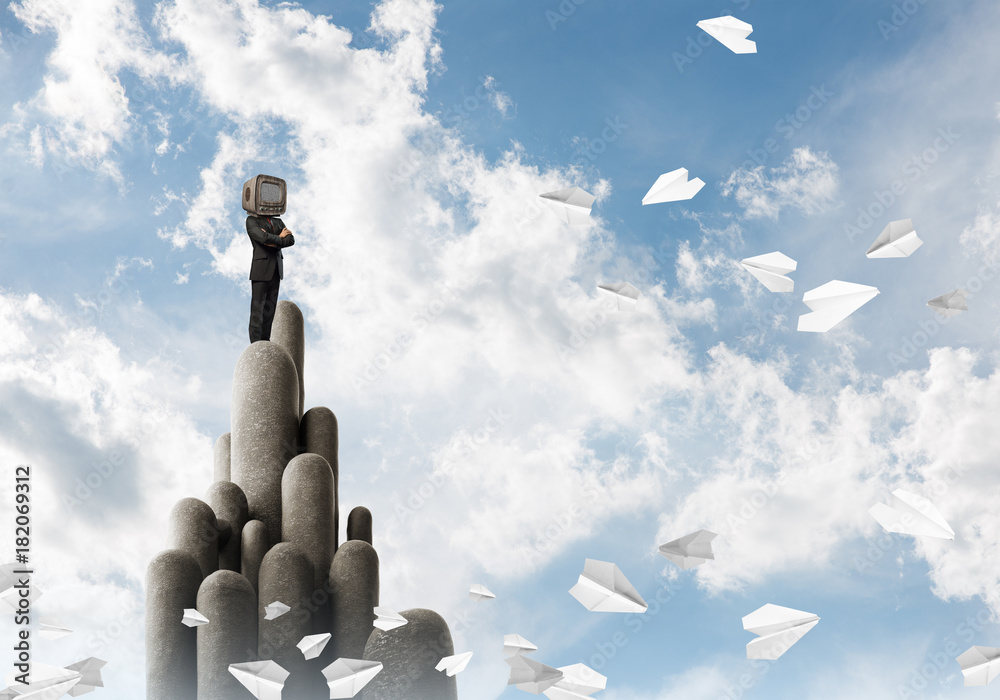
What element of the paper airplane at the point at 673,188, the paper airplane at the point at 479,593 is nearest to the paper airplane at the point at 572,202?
the paper airplane at the point at 673,188

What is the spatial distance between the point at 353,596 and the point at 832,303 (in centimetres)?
567

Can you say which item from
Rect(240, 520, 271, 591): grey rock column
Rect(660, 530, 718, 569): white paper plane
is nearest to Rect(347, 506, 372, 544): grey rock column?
Rect(240, 520, 271, 591): grey rock column

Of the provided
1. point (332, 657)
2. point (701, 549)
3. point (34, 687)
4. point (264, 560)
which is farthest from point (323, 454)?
point (701, 549)

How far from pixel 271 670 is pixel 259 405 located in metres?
4.05

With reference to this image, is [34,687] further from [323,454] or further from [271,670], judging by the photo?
[323,454]

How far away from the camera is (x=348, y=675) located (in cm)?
735

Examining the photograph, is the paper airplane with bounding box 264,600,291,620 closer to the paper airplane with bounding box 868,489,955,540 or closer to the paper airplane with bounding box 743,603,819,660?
the paper airplane with bounding box 743,603,819,660

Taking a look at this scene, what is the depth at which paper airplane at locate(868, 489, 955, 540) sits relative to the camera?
6793 mm

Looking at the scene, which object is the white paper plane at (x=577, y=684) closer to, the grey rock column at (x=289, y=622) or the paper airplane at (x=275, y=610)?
the grey rock column at (x=289, y=622)

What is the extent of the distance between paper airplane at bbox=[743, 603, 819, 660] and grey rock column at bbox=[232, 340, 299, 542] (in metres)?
5.74

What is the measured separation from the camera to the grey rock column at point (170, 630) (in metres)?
8.55

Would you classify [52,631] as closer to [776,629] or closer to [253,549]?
[253,549]

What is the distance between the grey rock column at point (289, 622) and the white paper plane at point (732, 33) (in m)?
6.61

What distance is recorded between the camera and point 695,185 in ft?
25.5
